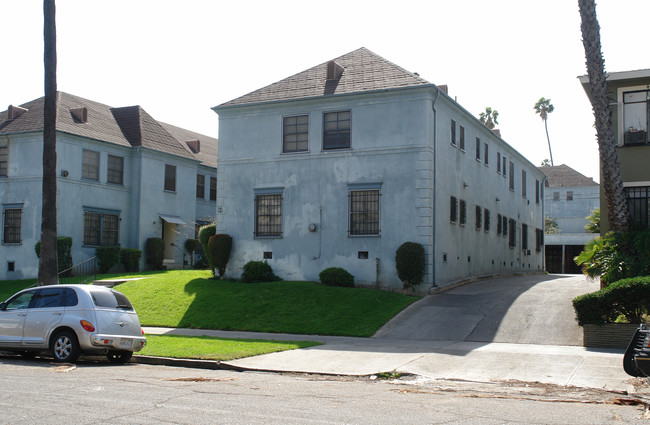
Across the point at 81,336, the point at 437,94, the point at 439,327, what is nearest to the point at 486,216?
the point at 437,94

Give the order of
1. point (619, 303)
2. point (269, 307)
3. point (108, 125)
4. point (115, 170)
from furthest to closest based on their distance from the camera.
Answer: point (108, 125) < point (115, 170) < point (269, 307) < point (619, 303)

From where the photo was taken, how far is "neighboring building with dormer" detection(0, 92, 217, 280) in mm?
31938

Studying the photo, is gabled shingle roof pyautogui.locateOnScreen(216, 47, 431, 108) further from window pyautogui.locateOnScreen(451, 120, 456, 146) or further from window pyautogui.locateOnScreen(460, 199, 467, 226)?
window pyautogui.locateOnScreen(460, 199, 467, 226)

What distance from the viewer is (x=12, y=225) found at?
1276 inches

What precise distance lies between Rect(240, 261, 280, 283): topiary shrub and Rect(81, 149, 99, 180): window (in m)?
12.7

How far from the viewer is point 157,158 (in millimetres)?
36531

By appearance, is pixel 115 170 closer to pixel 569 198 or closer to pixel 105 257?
pixel 105 257

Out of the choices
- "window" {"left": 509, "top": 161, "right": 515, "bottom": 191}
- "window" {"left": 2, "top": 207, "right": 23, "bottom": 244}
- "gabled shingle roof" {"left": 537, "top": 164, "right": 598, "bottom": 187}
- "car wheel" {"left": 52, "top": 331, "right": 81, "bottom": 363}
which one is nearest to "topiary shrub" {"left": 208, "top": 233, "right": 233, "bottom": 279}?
"window" {"left": 2, "top": 207, "right": 23, "bottom": 244}

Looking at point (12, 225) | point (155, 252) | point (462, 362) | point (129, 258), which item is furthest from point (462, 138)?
point (12, 225)

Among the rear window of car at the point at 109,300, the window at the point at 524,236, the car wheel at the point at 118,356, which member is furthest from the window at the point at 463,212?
the car wheel at the point at 118,356

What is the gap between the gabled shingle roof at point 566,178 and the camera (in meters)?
70.7

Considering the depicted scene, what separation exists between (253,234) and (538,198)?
80.4 ft

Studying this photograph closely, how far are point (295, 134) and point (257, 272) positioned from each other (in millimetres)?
5579

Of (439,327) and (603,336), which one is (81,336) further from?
(603,336)
